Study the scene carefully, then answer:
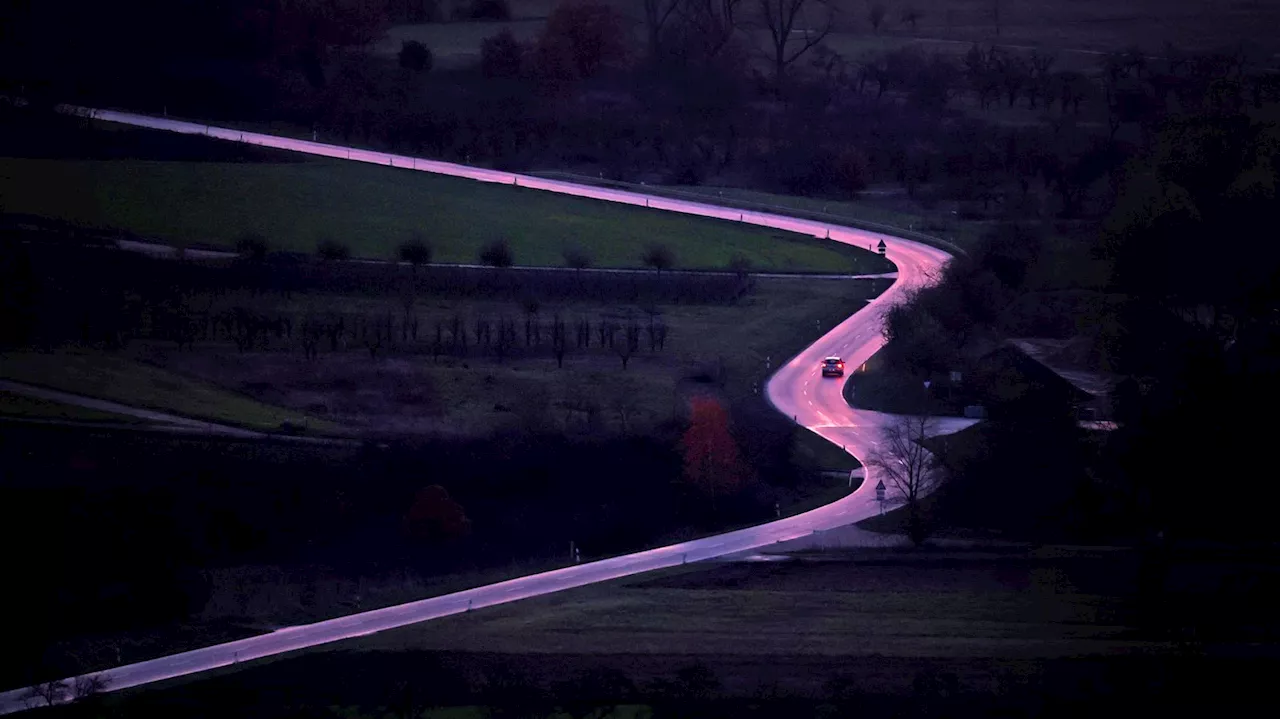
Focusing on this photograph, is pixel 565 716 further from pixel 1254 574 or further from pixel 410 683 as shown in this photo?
pixel 1254 574

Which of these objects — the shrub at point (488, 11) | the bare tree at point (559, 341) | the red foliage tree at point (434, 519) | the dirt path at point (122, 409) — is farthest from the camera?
the shrub at point (488, 11)

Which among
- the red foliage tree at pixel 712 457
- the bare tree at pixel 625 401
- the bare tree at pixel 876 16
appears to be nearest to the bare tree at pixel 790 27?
the bare tree at pixel 876 16

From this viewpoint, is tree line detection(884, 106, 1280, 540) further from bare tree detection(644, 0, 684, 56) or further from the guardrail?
bare tree detection(644, 0, 684, 56)

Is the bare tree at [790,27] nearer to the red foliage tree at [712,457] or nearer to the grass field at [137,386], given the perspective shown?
the red foliage tree at [712,457]

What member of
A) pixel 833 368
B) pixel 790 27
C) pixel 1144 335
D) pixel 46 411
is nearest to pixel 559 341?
pixel 833 368

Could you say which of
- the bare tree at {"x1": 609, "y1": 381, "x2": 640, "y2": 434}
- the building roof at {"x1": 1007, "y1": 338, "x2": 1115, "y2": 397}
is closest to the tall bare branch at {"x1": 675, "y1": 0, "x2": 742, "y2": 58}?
the building roof at {"x1": 1007, "y1": 338, "x2": 1115, "y2": 397}
